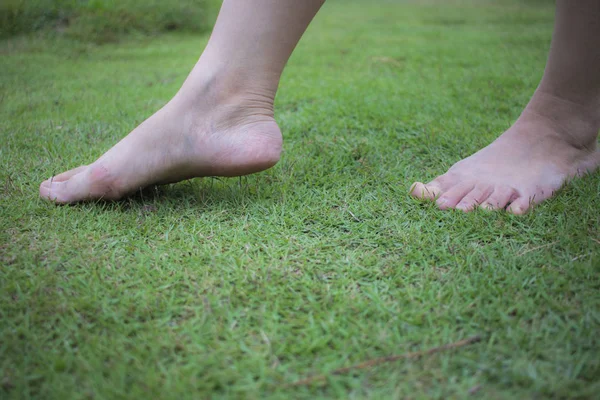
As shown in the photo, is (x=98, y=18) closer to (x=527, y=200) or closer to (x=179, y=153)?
(x=179, y=153)

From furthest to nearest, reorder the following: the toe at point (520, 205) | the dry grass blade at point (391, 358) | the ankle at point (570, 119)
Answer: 1. the ankle at point (570, 119)
2. the toe at point (520, 205)
3. the dry grass blade at point (391, 358)

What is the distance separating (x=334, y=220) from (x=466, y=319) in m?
0.45

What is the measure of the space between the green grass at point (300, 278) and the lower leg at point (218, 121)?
9 centimetres

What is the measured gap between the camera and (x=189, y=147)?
118 centimetres

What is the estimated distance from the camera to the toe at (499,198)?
1.16 m

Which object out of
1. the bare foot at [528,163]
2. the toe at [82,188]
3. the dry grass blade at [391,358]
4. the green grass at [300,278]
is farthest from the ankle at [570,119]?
the toe at [82,188]

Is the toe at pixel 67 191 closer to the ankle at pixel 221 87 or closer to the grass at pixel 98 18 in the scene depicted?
the ankle at pixel 221 87

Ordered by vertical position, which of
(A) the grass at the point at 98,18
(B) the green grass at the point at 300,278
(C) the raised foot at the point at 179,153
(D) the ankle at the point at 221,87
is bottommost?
(B) the green grass at the point at 300,278

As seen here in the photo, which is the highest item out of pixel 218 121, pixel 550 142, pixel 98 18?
pixel 98 18

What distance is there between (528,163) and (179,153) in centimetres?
99

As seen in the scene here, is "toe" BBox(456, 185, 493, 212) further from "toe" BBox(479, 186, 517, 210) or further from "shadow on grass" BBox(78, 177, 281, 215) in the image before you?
"shadow on grass" BBox(78, 177, 281, 215)

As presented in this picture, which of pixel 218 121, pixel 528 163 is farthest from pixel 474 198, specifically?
pixel 218 121

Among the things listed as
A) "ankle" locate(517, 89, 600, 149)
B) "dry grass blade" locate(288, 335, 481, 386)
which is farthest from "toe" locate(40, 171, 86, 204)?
"ankle" locate(517, 89, 600, 149)

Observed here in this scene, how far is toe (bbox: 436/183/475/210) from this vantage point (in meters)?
1.18
